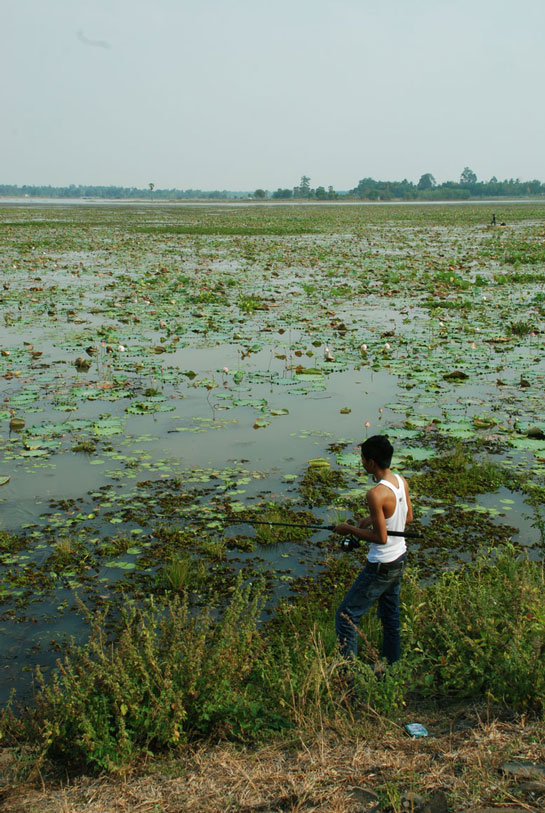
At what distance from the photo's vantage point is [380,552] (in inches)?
145

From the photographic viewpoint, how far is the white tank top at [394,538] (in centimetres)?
369

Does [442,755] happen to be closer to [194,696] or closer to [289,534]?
[194,696]

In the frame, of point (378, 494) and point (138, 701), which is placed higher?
point (378, 494)

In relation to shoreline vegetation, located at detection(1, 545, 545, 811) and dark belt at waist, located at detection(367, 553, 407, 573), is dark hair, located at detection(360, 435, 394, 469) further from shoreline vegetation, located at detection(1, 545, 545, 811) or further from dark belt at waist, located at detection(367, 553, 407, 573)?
shoreline vegetation, located at detection(1, 545, 545, 811)

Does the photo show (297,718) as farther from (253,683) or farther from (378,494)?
(378,494)

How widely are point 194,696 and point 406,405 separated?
18.0 feet

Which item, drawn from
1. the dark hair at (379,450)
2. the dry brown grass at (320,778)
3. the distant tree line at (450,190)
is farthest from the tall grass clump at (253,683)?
the distant tree line at (450,190)

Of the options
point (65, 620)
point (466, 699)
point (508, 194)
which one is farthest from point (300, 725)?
point (508, 194)

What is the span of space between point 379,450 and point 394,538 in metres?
0.48

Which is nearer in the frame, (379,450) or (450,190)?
(379,450)

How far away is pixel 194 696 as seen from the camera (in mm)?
3330

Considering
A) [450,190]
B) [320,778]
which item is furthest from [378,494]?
[450,190]

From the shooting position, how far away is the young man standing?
3.64m

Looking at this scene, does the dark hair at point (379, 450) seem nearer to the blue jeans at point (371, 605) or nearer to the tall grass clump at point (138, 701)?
the blue jeans at point (371, 605)
